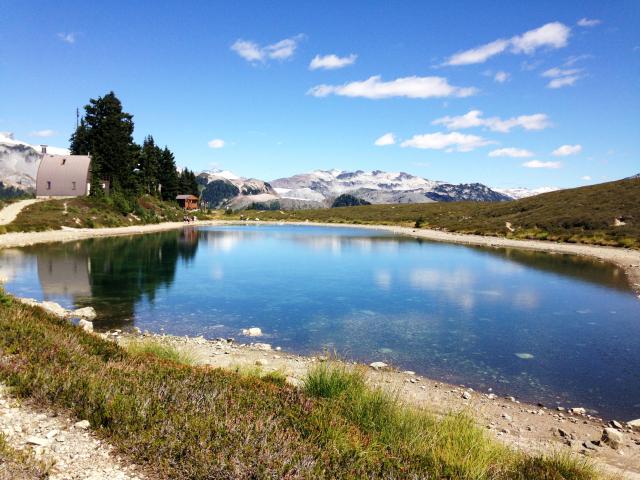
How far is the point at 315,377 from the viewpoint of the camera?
10.2 m

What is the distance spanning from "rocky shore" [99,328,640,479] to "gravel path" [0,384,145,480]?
19.8 feet

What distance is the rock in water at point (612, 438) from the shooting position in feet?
35.2

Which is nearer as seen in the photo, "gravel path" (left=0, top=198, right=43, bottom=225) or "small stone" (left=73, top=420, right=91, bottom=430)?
"small stone" (left=73, top=420, right=91, bottom=430)

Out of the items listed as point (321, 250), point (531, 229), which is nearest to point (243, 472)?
point (321, 250)

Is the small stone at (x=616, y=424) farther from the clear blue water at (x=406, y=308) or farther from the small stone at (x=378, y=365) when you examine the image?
the small stone at (x=378, y=365)

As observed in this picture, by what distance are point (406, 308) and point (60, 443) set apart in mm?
22945

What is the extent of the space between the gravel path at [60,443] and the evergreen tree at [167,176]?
5287 inches

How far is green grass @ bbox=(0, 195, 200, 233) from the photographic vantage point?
65.4 metres

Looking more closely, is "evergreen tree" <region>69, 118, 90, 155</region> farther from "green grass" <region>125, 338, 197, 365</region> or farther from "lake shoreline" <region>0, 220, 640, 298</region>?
"green grass" <region>125, 338, 197, 365</region>

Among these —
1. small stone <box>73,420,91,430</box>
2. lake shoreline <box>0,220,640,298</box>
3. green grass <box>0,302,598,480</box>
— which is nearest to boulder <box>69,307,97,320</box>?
green grass <box>0,302,598,480</box>

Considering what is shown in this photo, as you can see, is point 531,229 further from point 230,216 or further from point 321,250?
point 230,216

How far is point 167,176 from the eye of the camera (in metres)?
133

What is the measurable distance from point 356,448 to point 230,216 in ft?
526

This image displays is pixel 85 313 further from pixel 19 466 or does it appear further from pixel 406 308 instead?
pixel 406 308
